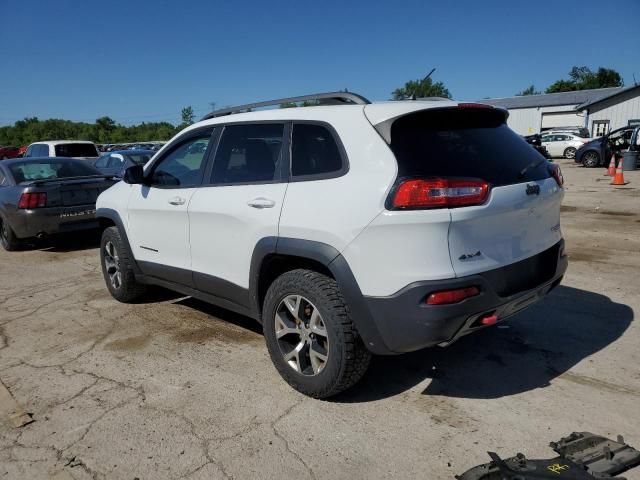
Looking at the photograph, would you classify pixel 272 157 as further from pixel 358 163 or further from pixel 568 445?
pixel 568 445

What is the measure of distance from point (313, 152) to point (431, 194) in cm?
89

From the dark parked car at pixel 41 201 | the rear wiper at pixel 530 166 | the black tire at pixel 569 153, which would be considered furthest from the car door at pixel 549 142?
the rear wiper at pixel 530 166

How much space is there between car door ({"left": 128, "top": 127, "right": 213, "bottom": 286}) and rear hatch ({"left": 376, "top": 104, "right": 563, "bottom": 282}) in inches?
75.6

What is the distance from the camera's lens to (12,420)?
123 inches

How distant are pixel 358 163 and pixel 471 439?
64.5 inches

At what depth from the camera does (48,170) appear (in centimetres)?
852

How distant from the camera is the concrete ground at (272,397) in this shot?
8.85ft

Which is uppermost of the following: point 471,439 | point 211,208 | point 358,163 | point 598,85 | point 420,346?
point 598,85

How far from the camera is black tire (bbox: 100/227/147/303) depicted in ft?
16.4

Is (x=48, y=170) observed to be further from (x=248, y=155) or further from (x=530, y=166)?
(x=530, y=166)

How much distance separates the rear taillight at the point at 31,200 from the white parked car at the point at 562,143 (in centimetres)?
2916

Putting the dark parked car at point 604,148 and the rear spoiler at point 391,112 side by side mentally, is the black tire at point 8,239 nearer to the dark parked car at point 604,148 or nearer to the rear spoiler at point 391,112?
the rear spoiler at point 391,112

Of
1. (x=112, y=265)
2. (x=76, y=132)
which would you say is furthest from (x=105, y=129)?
(x=112, y=265)

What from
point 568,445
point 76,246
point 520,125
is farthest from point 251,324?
point 520,125
